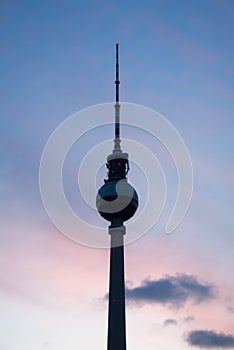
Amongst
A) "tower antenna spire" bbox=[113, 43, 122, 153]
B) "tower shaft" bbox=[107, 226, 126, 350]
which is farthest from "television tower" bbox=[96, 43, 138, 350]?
"tower antenna spire" bbox=[113, 43, 122, 153]

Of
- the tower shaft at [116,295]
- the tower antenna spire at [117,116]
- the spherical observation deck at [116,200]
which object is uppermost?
the tower antenna spire at [117,116]

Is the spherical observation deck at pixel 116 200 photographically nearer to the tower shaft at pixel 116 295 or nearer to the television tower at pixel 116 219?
the television tower at pixel 116 219

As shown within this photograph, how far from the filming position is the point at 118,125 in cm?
18188

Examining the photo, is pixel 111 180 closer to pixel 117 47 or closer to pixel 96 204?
pixel 96 204

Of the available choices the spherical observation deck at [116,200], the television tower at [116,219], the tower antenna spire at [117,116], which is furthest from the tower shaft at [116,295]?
the tower antenna spire at [117,116]

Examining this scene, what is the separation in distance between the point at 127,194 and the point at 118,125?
34235 millimetres

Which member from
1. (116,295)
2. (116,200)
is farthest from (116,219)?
(116,295)

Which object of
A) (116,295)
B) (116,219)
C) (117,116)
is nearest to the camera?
(116,295)

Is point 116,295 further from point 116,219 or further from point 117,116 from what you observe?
point 117,116

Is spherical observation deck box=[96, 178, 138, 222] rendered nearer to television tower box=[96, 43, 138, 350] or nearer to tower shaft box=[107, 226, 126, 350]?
television tower box=[96, 43, 138, 350]

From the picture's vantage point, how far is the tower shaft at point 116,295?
146 m

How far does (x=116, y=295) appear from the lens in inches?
6043

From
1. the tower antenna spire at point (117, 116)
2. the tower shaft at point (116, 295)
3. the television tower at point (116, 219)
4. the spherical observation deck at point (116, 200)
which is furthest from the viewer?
the tower antenna spire at point (117, 116)

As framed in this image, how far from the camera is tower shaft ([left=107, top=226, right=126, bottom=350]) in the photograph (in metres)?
146
